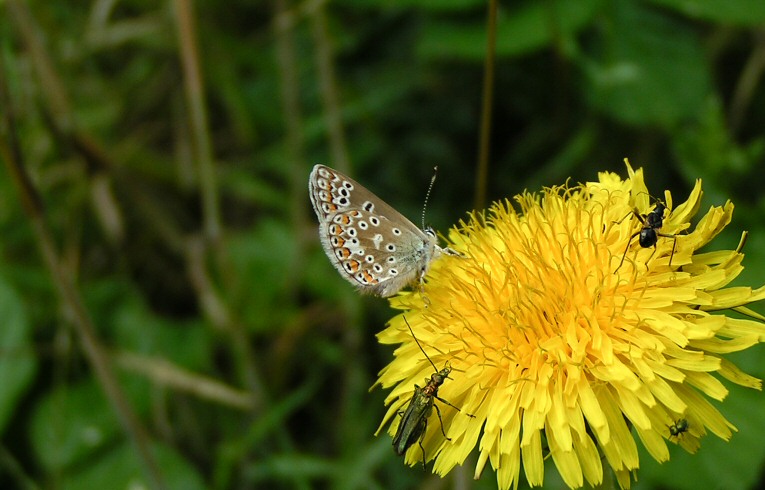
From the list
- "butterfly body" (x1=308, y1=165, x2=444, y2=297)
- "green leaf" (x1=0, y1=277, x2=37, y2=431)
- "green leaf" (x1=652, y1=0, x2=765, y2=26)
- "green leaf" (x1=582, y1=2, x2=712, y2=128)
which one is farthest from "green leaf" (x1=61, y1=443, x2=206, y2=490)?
"green leaf" (x1=652, y1=0, x2=765, y2=26)

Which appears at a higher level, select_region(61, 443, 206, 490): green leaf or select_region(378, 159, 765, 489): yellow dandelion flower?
select_region(378, 159, 765, 489): yellow dandelion flower

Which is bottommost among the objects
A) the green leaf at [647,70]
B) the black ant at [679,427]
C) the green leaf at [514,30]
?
the black ant at [679,427]

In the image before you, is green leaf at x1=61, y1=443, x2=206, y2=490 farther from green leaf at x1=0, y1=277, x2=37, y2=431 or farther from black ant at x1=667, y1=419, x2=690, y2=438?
black ant at x1=667, y1=419, x2=690, y2=438

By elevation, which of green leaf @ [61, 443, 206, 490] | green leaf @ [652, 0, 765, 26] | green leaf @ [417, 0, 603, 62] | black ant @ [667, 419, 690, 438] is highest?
green leaf @ [417, 0, 603, 62]

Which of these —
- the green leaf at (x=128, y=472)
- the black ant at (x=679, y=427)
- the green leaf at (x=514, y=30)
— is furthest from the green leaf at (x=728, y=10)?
the green leaf at (x=128, y=472)

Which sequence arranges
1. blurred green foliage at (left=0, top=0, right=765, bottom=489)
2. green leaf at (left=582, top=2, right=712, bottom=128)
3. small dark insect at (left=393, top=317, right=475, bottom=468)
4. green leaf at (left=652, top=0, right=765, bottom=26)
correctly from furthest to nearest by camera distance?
1. green leaf at (left=582, top=2, right=712, bottom=128)
2. blurred green foliage at (left=0, top=0, right=765, bottom=489)
3. green leaf at (left=652, top=0, right=765, bottom=26)
4. small dark insect at (left=393, top=317, right=475, bottom=468)

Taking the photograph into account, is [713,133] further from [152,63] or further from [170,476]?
[152,63]

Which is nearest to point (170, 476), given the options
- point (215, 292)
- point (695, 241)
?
point (215, 292)

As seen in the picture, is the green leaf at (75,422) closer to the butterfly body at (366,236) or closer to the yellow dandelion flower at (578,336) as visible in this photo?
the butterfly body at (366,236)
